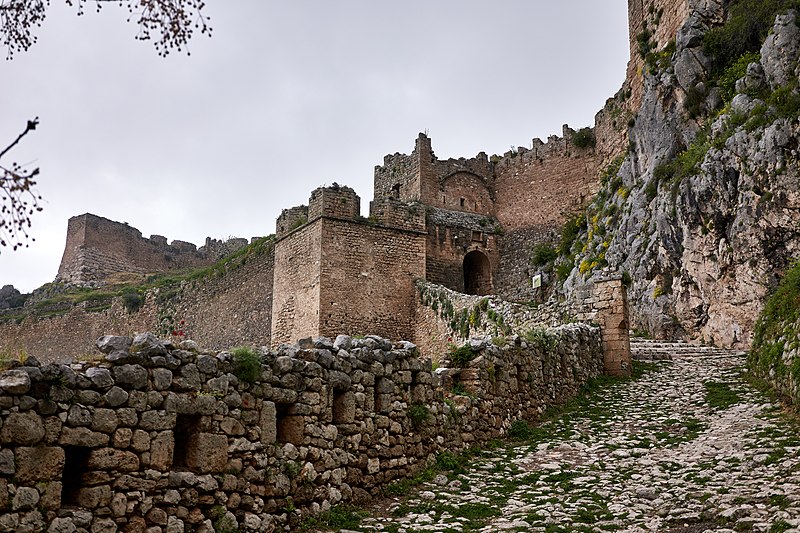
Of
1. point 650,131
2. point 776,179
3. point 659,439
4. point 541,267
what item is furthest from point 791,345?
point 541,267

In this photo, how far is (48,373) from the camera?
5734 millimetres

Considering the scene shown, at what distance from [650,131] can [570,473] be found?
1824 centimetres

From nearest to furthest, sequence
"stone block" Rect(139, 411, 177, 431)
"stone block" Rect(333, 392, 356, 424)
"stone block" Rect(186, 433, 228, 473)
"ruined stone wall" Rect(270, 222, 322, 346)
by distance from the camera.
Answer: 1. "stone block" Rect(139, 411, 177, 431)
2. "stone block" Rect(186, 433, 228, 473)
3. "stone block" Rect(333, 392, 356, 424)
4. "ruined stone wall" Rect(270, 222, 322, 346)

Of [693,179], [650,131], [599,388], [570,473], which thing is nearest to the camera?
[570,473]

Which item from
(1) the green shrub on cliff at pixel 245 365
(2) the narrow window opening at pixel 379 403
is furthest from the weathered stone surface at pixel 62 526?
(2) the narrow window opening at pixel 379 403

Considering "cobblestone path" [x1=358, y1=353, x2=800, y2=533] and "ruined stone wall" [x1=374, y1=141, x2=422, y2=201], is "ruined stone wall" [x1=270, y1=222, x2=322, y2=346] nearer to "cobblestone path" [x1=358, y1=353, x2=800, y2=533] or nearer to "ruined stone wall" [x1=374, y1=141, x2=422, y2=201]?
"ruined stone wall" [x1=374, y1=141, x2=422, y2=201]

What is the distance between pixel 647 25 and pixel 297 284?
17.0m

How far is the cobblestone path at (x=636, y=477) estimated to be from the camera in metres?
7.61

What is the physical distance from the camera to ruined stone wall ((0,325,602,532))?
18.5 ft

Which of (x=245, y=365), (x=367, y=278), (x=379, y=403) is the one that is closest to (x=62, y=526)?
(x=245, y=365)

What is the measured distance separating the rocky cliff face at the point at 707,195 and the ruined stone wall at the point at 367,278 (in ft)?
20.0

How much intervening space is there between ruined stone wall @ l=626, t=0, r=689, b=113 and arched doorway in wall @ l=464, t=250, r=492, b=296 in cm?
814

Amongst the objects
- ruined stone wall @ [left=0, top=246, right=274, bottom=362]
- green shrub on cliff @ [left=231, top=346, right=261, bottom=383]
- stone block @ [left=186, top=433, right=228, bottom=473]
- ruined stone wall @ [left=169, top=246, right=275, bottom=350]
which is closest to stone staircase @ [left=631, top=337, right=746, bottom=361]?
ruined stone wall @ [left=0, top=246, right=274, bottom=362]

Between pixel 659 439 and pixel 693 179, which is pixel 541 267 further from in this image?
pixel 659 439
